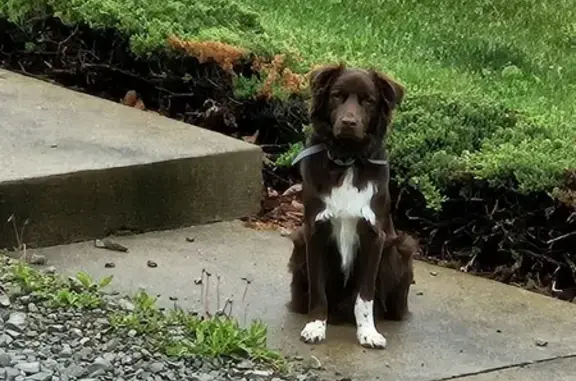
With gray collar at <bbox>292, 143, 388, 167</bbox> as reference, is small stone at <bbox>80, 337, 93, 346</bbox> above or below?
below

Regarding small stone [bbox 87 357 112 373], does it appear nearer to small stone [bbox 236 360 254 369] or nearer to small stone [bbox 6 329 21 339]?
small stone [bbox 6 329 21 339]

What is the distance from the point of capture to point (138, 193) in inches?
277

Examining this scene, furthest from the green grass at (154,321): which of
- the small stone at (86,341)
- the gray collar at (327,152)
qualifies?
the gray collar at (327,152)

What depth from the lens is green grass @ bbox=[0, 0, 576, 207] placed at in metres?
7.25

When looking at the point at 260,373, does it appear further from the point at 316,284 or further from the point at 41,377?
the point at 41,377

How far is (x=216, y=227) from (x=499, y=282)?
154 cm

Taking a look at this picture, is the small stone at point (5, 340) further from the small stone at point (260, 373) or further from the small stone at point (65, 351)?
the small stone at point (260, 373)

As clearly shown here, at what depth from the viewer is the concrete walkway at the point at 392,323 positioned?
18.5 ft

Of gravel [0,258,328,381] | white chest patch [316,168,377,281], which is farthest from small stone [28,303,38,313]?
white chest patch [316,168,377,281]

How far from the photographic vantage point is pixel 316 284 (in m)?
5.87

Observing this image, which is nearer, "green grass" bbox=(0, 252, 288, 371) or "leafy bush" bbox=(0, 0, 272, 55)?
"green grass" bbox=(0, 252, 288, 371)

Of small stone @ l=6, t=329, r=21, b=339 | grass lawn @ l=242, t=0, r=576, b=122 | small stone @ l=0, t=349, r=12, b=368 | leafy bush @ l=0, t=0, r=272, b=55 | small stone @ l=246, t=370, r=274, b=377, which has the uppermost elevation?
leafy bush @ l=0, t=0, r=272, b=55

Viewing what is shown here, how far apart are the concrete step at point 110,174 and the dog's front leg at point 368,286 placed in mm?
1620

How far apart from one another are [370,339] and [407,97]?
2.70 m
